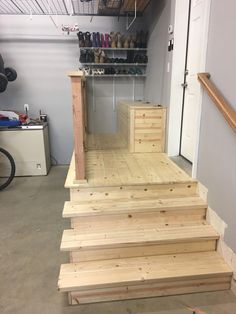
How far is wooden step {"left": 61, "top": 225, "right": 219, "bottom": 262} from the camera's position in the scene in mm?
1813

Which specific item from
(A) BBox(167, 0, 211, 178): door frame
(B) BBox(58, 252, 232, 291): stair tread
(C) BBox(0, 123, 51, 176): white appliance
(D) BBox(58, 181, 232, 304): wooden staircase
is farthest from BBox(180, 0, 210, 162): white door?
(C) BBox(0, 123, 51, 176): white appliance

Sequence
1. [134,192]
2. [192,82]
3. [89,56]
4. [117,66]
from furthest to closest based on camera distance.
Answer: [117,66] < [89,56] < [192,82] < [134,192]

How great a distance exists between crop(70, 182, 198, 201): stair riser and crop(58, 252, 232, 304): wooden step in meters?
0.55

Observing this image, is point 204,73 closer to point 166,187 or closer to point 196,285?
point 166,187

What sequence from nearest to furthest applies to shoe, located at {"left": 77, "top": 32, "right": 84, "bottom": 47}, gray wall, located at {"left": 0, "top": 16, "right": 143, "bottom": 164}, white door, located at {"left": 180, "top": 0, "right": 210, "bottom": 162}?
1. white door, located at {"left": 180, "top": 0, "right": 210, "bottom": 162}
2. shoe, located at {"left": 77, "top": 32, "right": 84, "bottom": 47}
3. gray wall, located at {"left": 0, "top": 16, "right": 143, "bottom": 164}

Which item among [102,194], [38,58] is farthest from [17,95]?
[102,194]

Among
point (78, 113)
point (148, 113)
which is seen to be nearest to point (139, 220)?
point (78, 113)

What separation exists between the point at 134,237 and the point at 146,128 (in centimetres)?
151

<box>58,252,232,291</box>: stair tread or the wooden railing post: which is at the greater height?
the wooden railing post

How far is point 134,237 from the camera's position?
6.15ft

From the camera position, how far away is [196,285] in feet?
5.66

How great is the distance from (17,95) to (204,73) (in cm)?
327

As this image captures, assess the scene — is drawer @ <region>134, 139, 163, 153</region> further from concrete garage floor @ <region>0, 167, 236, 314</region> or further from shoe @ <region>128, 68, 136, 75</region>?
shoe @ <region>128, 68, 136, 75</region>

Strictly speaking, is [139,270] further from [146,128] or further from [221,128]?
[146,128]
